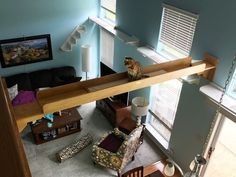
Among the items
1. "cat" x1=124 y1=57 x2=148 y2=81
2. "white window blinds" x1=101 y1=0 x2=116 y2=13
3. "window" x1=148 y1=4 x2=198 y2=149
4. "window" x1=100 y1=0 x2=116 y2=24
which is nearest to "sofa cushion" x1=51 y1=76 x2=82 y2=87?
"window" x1=100 y1=0 x2=116 y2=24

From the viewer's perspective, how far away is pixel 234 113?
3566 millimetres

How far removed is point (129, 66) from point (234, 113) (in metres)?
1.76

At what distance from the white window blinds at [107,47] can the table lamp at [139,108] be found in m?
1.93

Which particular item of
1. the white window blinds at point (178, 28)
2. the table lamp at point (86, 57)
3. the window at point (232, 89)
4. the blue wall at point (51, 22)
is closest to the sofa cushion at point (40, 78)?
the blue wall at point (51, 22)

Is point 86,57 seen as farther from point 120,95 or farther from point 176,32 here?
point 176,32

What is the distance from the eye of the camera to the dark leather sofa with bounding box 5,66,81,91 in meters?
6.59

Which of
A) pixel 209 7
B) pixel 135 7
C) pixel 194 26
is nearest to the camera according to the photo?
pixel 209 7

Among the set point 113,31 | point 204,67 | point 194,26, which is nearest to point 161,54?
point 194,26

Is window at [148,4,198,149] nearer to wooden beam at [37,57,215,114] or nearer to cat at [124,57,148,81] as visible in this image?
wooden beam at [37,57,215,114]

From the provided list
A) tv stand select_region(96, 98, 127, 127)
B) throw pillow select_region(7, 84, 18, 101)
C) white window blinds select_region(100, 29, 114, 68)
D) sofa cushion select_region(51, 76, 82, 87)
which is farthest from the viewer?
white window blinds select_region(100, 29, 114, 68)

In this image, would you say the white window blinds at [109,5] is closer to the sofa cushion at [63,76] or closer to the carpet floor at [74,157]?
the sofa cushion at [63,76]

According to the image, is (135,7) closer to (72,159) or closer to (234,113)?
(234,113)

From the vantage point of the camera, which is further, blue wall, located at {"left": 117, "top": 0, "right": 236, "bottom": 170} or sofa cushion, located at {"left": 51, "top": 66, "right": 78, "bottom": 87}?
sofa cushion, located at {"left": 51, "top": 66, "right": 78, "bottom": 87}

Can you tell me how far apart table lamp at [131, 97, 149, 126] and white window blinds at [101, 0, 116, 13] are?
2.58 metres
